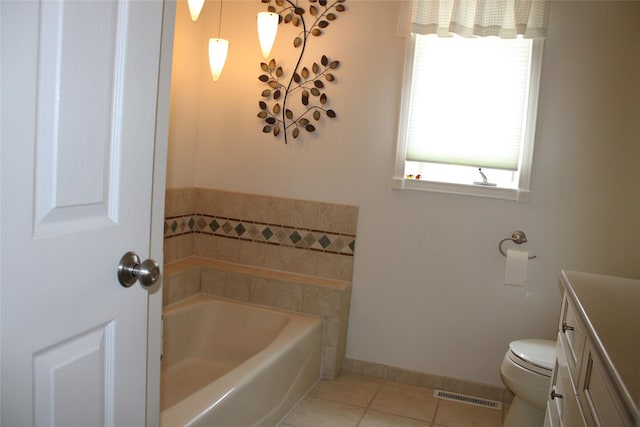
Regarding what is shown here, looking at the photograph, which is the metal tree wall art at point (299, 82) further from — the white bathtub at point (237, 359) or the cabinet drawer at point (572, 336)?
the cabinet drawer at point (572, 336)

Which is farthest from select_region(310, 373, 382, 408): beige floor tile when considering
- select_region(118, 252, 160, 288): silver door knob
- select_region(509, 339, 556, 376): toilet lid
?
select_region(118, 252, 160, 288): silver door knob

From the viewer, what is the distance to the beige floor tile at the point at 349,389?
302 cm

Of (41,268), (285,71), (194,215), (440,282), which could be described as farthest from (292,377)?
(41,268)

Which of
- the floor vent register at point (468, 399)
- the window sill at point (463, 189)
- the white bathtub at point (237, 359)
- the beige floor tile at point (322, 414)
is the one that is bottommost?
the beige floor tile at point (322, 414)

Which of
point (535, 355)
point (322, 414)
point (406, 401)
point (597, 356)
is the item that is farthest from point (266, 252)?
point (597, 356)

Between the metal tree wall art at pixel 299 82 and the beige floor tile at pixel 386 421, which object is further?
the metal tree wall art at pixel 299 82

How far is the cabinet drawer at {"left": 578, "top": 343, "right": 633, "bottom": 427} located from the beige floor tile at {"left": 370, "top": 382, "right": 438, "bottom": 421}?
156 cm

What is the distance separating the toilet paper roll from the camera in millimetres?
2924

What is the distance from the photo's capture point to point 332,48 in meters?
3.23

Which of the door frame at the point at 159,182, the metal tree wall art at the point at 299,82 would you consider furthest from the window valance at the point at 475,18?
the door frame at the point at 159,182

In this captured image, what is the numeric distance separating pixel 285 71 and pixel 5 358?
2627 millimetres

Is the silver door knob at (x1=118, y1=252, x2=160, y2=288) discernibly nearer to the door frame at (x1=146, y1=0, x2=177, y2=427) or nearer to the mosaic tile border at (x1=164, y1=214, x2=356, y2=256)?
the door frame at (x1=146, y1=0, x2=177, y2=427)

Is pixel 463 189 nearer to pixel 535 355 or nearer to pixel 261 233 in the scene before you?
pixel 535 355

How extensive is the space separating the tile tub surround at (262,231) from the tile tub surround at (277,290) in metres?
0.08
